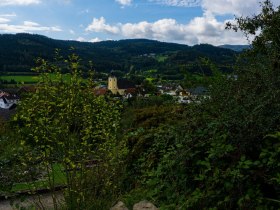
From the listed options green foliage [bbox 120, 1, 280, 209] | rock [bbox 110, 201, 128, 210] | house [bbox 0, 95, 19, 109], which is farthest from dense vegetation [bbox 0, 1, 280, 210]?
house [bbox 0, 95, 19, 109]

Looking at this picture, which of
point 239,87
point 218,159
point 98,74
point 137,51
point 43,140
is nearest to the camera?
point 218,159

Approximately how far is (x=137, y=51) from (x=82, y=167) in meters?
194

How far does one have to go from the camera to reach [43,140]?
602cm

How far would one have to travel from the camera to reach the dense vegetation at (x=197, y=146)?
374 centimetres

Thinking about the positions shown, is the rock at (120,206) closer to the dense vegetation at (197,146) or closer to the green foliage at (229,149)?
the dense vegetation at (197,146)

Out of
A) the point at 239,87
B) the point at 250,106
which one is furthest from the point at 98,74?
the point at 250,106

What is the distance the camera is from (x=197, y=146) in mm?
4312

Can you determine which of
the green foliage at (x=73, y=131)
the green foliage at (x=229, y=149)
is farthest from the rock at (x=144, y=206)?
the green foliage at (x=73, y=131)

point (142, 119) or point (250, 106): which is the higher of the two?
point (250, 106)

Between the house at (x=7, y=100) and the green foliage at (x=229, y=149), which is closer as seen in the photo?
the green foliage at (x=229, y=149)

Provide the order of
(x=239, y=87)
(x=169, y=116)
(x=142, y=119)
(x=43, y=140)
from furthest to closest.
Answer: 1. (x=142, y=119)
2. (x=169, y=116)
3. (x=43, y=140)
4. (x=239, y=87)

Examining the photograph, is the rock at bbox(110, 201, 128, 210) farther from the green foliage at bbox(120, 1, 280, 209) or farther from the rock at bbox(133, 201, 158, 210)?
the green foliage at bbox(120, 1, 280, 209)

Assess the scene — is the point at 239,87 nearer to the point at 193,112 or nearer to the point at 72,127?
the point at 193,112

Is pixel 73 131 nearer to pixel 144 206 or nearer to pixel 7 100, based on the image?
pixel 144 206
